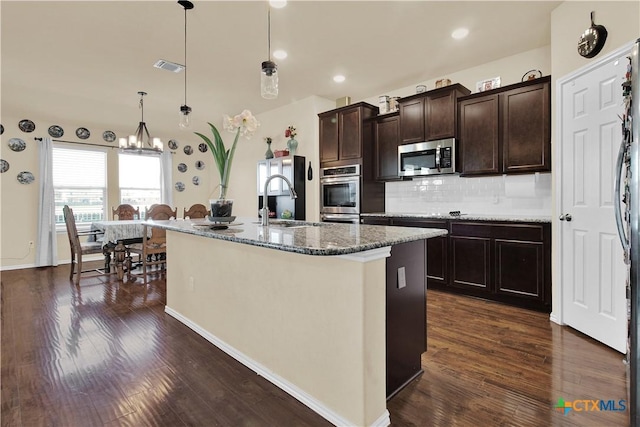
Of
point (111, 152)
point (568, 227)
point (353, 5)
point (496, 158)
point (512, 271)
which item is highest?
point (353, 5)

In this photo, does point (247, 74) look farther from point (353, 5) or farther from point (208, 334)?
point (208, 334)

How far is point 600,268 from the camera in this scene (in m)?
2.41

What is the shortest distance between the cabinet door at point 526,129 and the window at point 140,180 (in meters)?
6.66

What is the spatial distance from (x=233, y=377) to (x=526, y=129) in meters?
3.51

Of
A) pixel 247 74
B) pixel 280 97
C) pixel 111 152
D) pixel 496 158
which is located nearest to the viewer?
pixel 496 158

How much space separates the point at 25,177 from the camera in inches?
223

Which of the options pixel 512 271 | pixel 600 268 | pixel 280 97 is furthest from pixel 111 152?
pixel 600 268

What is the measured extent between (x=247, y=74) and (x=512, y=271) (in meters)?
3.92

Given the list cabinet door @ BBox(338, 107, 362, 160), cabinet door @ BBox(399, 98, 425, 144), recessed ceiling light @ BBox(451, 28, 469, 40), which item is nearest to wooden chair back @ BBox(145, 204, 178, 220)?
cabinet door @ BBox(338, 107, 362, 160)

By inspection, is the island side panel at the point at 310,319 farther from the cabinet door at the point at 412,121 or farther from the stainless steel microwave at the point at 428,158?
the cabinet door at the point at 412,121

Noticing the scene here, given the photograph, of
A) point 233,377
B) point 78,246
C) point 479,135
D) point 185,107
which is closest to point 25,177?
point 78,246

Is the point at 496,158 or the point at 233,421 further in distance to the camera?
the point at 496,158

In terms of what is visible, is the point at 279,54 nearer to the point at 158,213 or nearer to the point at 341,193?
the point at 341,193

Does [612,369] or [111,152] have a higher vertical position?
Result: [111,152]
